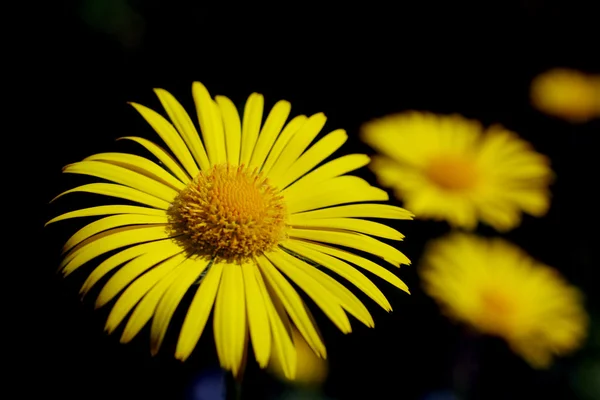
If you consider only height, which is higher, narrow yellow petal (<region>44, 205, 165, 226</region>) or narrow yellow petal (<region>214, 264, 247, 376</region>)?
narrow yellow petal (<region>44, 205, 165, 226</region>)

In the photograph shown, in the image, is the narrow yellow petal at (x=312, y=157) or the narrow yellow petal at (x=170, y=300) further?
the narrow yellow petal at (x=312, y=157)

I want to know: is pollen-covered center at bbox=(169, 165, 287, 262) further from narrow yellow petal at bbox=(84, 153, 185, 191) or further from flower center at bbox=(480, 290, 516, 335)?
flower center at bbox=(480, 290, 516, 335)

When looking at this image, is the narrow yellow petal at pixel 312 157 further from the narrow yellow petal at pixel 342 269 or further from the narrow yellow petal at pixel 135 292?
the narrow yellow petal at pixel 135 292

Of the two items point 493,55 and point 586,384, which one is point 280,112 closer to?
point 586,384

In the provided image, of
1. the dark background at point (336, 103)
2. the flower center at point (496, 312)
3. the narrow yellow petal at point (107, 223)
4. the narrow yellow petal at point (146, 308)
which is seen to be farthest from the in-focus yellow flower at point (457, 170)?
the narrow yellow petal at point (146, 308)

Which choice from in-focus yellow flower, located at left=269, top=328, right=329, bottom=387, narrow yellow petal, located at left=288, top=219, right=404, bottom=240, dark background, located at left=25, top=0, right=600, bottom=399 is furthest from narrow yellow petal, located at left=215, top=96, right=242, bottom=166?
in-focus yellow flower, located at left=269, top=328, right=329, bottom=387
